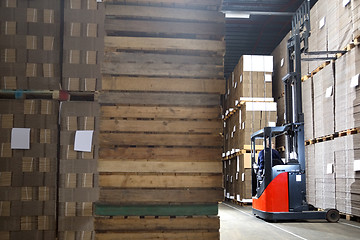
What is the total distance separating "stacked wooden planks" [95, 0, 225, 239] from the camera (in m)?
4.10

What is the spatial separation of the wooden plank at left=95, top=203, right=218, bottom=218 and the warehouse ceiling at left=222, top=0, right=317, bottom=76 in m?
8.45

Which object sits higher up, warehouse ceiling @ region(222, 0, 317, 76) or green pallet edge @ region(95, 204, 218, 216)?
warehouse ceiling @ region(222, 0, 317, 76)

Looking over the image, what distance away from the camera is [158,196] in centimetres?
410

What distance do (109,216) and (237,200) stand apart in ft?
28.1

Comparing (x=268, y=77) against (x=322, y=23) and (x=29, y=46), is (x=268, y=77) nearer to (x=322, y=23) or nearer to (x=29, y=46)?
(x=322, y=23)

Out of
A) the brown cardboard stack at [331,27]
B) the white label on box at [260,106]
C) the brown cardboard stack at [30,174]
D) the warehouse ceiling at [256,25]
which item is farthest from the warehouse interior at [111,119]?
the warehouse ceiling at [256,25]

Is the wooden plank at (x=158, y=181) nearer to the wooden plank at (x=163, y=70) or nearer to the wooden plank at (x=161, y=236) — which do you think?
the wooden plank at (x=161, y=236)

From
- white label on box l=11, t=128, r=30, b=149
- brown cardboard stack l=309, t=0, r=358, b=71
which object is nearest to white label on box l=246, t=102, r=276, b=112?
brown cardboard stack l=309, t=0, r=358, b=71

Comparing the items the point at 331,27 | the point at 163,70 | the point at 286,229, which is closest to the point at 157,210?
the point at 163,70

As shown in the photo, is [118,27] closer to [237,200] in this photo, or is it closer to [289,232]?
[289,232]

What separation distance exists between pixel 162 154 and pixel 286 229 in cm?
377

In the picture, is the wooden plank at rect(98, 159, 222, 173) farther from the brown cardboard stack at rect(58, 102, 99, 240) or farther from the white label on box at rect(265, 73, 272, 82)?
the white label on box at rect(265, 73, 272, 82)

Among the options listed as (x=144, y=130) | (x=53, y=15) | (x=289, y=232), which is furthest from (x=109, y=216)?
(x=289, y=232)

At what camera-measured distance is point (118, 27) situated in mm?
4262
